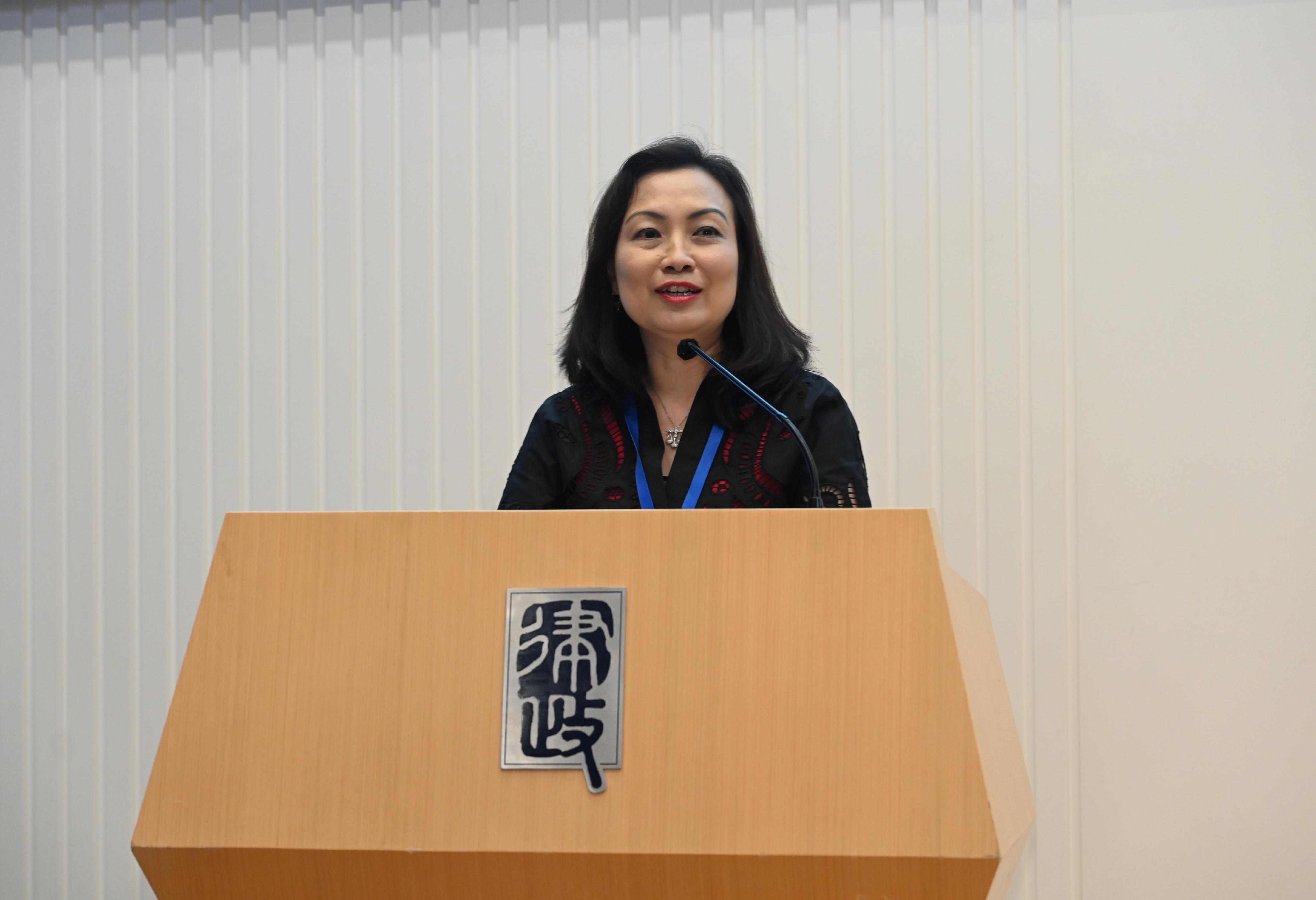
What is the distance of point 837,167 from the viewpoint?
2748 millimetres

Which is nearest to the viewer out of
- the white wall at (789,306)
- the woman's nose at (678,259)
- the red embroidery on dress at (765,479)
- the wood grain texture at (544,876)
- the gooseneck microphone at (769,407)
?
the wood grain texture at (544,876)

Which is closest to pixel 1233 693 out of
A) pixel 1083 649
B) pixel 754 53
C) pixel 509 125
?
pixel 1083 649

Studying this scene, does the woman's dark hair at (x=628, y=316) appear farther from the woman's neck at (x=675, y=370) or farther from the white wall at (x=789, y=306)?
the white wall at (x=789, y=306)

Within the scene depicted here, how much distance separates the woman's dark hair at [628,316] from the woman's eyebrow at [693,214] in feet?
0.20

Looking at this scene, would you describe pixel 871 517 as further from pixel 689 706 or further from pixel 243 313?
pixel 243 313

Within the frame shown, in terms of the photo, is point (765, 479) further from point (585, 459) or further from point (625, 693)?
point (625, 693)

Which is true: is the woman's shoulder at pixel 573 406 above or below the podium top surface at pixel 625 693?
above

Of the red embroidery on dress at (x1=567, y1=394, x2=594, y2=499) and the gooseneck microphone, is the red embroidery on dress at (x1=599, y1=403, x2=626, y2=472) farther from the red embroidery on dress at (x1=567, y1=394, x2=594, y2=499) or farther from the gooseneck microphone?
the gooseneck microphone

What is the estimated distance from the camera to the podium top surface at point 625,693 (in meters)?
0.98

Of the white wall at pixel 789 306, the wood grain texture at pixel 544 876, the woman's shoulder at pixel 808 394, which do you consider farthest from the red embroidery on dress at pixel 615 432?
the white wall at pixel 789 306

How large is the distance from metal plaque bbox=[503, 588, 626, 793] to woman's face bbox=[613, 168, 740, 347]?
2.49 feet

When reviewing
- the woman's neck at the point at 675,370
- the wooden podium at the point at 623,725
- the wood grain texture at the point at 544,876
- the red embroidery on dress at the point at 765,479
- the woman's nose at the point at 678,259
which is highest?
the woman's nose at the point at 678,259

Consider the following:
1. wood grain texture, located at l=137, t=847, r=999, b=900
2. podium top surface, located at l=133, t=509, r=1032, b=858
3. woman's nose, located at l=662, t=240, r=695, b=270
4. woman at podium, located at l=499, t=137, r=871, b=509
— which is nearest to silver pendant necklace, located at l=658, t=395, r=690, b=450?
woman at podium, located at l=499, t=137, r=871, b=509

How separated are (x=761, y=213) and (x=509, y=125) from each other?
693 millimetres
